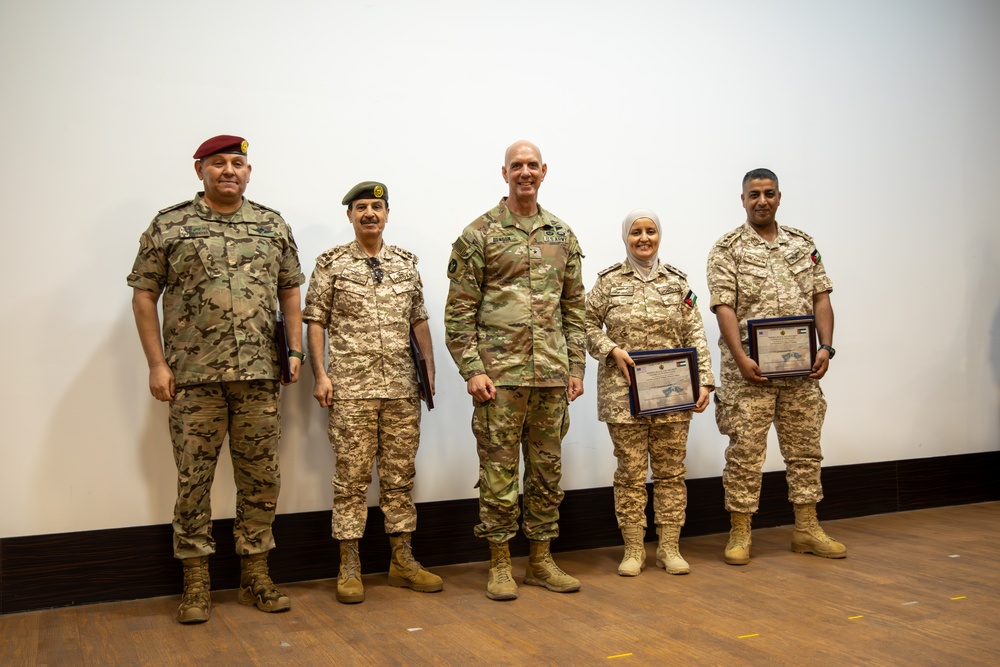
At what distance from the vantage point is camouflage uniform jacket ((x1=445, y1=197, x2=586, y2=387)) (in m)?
3.34

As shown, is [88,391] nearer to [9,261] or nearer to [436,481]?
[9,261]

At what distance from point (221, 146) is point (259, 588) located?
1.60 m

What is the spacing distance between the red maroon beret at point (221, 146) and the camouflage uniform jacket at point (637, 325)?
5.23 ft

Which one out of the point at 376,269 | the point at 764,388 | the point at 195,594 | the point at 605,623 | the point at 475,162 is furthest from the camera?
the point at 475,162

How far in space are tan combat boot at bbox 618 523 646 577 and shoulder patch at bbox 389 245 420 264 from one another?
4.76 ft

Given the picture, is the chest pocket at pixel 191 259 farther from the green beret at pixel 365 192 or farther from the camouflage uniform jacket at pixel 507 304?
the camouflage uniform jacket at pixel 507 304

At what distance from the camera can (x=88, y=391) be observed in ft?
11.2

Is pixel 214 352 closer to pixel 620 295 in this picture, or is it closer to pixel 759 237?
pixel 620 295

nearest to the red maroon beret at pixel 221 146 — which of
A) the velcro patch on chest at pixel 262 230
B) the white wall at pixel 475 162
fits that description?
the velcro patch on chest at pixel 262 230

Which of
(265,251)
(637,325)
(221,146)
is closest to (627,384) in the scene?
(637,325)

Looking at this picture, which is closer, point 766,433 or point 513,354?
point 513,354

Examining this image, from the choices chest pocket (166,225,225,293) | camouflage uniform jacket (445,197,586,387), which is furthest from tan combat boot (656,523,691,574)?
chest pocket (166,225,225,293)

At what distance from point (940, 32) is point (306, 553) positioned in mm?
4738

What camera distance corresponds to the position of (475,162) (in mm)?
4137
